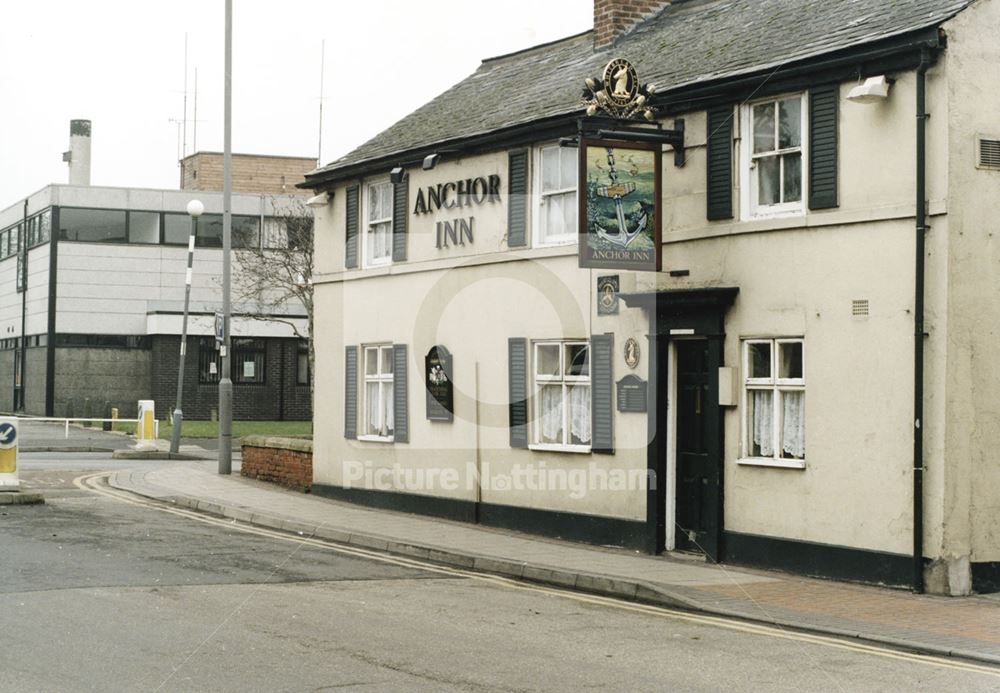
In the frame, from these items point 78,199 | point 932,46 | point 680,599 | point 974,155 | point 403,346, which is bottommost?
point 680,599

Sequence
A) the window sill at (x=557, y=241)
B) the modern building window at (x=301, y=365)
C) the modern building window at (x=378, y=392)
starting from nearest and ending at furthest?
the window sill at (x=557, y=241)
the modern building window at (x=378, y=392)
the modern building window at (x=301, y=365)

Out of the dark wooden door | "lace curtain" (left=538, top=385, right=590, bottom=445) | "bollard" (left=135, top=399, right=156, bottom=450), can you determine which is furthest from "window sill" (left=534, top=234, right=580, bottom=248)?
"bollard" (left=135, top=399, right=156, bottom=450)

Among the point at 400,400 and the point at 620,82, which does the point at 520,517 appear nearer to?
the point at 400,400

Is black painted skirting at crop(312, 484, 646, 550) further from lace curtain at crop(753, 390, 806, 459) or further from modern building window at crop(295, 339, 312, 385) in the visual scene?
modern building window at crop(295, 339, 312, 385)

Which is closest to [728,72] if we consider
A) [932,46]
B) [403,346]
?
[932,46]

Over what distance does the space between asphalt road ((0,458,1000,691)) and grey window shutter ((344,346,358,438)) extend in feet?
23.5

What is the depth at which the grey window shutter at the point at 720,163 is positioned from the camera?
1572cm

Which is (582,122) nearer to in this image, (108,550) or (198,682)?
(108,550)

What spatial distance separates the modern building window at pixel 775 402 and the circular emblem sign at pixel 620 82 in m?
3.37

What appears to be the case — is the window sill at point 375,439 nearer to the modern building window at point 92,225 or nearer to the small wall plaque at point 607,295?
the small wall plaque at point 607,295

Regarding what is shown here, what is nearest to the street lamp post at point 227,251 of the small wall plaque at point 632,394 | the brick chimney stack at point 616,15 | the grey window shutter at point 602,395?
the brick chimney stack at point 616,15

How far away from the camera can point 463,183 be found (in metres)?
20.1

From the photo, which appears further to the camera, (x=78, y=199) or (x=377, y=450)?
(x=78, y=199)

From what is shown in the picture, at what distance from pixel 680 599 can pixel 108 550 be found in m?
6.64
